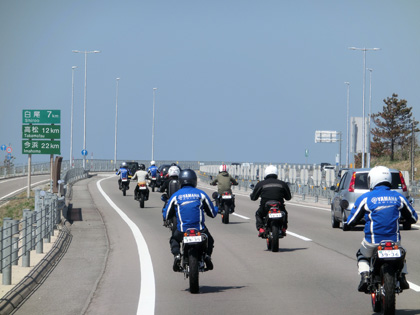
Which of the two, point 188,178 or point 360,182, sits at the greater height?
point 188,178

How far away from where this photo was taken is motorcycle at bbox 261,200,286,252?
661 inches

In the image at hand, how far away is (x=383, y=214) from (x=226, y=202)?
16.2m

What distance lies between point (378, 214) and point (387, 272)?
0.68 m

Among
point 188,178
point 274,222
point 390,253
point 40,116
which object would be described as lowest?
point 274,222

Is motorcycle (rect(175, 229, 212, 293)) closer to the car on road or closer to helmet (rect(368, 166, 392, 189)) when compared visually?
helmet (rect(368, 166, 392, 189))

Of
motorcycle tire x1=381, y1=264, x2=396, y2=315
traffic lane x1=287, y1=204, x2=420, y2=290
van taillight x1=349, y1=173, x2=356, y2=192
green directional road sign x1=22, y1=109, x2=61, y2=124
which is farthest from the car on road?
green directional road sign x1=22, y1=109, x2=61, y2=124

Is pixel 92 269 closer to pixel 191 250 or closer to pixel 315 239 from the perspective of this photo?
pixel 191 250

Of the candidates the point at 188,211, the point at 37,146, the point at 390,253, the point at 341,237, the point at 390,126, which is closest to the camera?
the point at 390,253

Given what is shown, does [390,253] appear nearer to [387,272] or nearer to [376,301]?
[387,272]

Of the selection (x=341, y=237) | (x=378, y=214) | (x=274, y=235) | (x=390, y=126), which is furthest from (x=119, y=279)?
(x=390, y=126)

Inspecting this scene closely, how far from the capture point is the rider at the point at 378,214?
9375mm

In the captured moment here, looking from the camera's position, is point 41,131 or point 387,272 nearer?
point 387,272

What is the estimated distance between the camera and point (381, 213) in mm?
9398

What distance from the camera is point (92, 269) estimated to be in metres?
14.9
